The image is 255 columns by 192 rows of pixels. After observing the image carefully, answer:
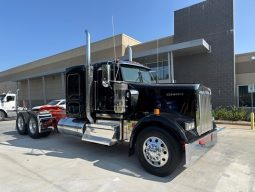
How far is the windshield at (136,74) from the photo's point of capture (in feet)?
19.5

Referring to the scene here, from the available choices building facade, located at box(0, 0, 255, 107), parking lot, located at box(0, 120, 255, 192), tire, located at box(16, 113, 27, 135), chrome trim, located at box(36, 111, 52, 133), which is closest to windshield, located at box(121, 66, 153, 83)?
parking lot, located at box(0, 120, 255, 192)

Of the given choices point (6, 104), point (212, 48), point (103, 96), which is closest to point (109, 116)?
point (103, 96)

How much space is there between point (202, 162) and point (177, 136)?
149 cm

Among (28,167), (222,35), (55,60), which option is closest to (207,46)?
(222,35)

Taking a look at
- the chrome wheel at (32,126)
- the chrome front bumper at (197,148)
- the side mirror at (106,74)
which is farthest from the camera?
the chrome wheel at (32,126)

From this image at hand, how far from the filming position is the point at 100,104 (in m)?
6.24

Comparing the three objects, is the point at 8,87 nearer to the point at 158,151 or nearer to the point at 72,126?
the point at 72,126

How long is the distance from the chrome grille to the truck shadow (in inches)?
39.2

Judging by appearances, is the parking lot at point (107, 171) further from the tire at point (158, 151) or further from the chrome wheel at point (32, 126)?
the chrome wheel at point (32, 126)

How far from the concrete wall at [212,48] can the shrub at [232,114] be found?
1.25m

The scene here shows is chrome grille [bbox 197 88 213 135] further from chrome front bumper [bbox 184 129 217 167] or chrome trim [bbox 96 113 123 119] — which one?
chrome trim [bbox 96 113 123 119]

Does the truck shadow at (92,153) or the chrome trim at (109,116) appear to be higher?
the chrome trim at (109,116)

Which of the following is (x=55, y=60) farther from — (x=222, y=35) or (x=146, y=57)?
(x=222, y=35)

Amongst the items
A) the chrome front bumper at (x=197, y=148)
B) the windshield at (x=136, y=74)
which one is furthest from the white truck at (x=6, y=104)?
the chrome front bumper at (x=197, y=148)
